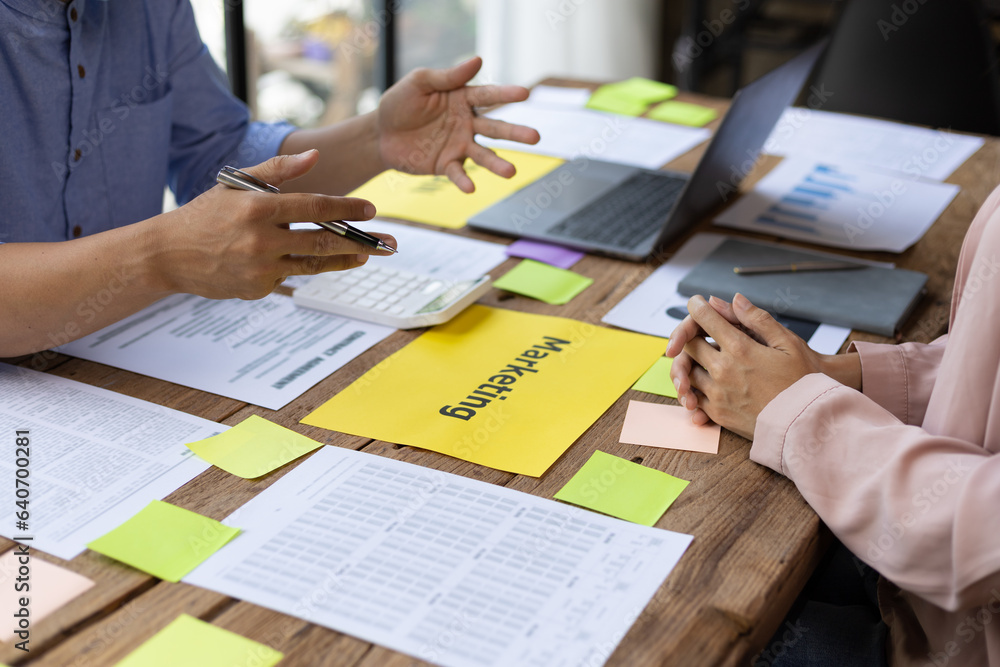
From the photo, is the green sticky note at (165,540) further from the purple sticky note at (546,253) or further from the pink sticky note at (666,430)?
the purple sticky note at (546,253)

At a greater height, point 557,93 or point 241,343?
point 557,93

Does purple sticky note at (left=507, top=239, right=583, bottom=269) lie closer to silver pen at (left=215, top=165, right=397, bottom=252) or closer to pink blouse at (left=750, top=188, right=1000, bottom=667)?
silver pen at (left=215, top=165, right=397, bottom=252)

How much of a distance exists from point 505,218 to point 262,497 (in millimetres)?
743

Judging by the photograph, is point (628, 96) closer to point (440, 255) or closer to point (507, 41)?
point (440, 255)

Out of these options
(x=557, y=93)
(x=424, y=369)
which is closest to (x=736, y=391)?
(x=424, y=369)

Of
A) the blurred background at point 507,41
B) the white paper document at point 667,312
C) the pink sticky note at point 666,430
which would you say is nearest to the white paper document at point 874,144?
the white paper document at point 667,312

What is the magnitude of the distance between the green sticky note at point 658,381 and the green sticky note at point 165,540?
18.6 inches

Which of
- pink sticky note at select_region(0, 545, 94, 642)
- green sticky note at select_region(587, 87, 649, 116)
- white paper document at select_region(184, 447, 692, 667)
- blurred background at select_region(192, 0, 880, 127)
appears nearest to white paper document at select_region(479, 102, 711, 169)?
green sticky note at select_region(587, 87, 649, 116)

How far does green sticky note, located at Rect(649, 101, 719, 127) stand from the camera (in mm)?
1956

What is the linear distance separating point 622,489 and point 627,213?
0.71 m

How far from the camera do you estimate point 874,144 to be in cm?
181

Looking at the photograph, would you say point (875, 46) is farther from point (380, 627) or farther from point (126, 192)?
point (380, 627)

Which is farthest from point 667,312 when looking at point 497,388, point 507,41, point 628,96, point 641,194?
point 507,41

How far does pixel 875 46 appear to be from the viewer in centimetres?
227
